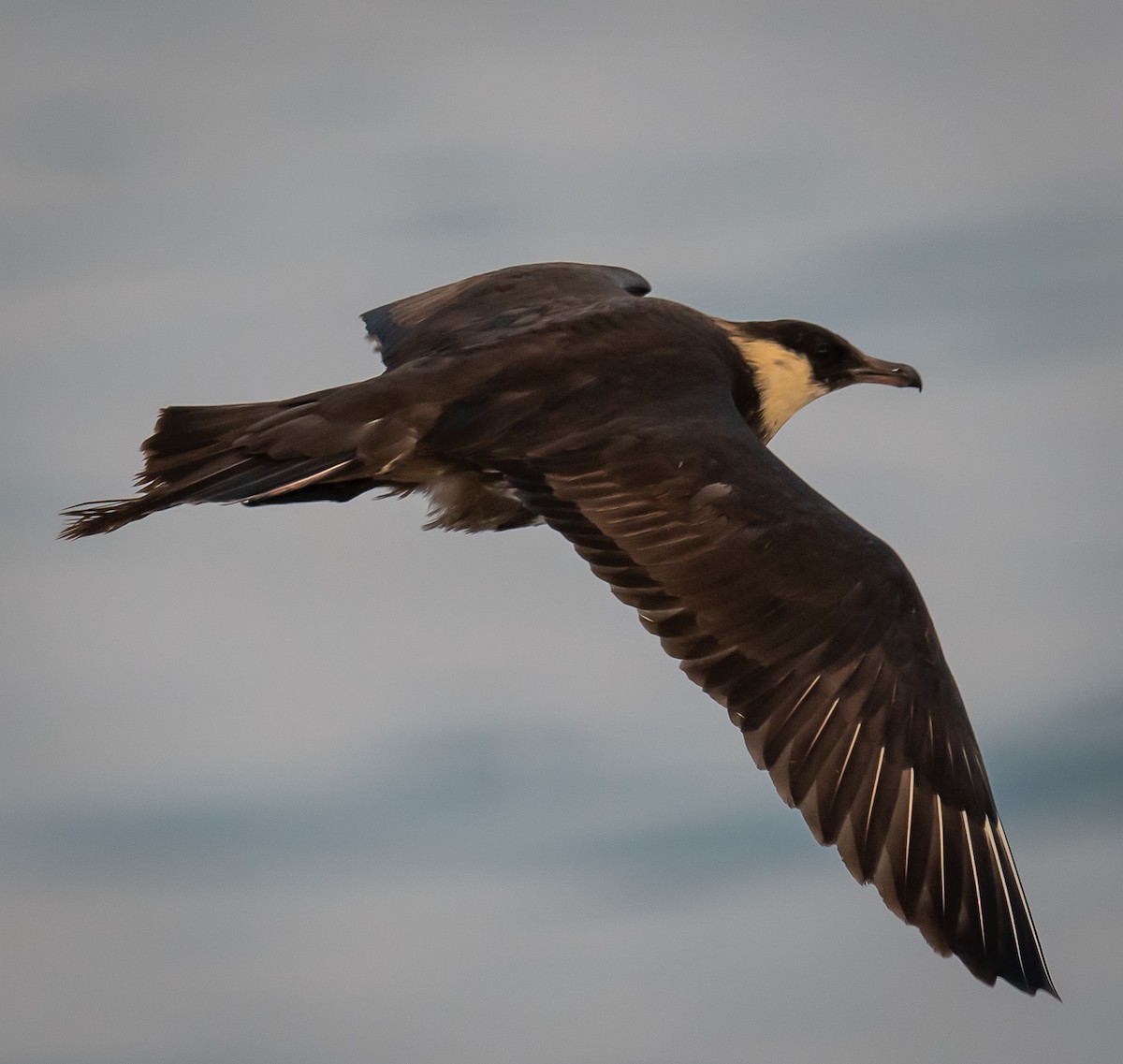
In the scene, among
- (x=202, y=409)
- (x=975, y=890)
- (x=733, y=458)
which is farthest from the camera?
(x=202, y=409)

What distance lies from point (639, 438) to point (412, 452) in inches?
34.6

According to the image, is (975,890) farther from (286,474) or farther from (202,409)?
(202,409)

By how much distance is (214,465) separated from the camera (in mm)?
7863

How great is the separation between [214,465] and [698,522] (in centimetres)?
187

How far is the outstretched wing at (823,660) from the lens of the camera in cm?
701

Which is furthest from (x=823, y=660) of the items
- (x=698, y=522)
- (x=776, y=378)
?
(x=776, y=378)

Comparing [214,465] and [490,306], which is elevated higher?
[490,306]

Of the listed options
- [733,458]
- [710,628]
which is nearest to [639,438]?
[733,458]

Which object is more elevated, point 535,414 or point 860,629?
point 535,414

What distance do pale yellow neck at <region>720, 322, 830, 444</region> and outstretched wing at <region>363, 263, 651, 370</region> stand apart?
0.62m

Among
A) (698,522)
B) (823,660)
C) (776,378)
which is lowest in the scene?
(823,660)

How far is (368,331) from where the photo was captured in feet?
32.2

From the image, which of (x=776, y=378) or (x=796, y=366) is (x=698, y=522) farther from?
(x=796, y=366)

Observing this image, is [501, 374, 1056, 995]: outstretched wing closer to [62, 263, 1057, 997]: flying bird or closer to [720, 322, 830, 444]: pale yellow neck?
[62, 263, 1057, 997]: flying bird
